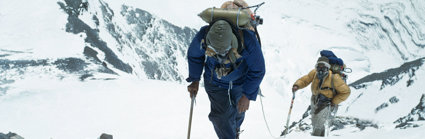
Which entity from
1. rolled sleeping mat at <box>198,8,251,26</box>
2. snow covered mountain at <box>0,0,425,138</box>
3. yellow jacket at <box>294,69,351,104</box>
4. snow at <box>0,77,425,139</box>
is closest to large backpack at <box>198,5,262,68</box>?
rolled sleeping mat at <box>198,8,251,26</box>

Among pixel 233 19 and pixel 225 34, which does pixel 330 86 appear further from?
pixel 225 34

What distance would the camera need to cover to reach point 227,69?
3.64 metres

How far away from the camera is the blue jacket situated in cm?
352

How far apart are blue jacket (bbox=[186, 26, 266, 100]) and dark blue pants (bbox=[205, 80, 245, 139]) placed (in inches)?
3.5

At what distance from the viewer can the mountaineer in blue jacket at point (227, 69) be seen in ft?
10.9

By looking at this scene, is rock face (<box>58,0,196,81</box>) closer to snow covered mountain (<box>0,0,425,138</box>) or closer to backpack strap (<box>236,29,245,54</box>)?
snow covered mountain (<box>0,0,425,138</box>)

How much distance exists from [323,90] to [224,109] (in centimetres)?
304

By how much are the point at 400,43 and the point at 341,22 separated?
72.4ft

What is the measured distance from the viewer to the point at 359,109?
1222cm

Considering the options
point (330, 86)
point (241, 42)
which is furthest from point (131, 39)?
point (241, 42)

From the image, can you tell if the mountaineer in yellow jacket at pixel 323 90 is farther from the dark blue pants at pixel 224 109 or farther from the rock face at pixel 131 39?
the rock face at pixel 131 39

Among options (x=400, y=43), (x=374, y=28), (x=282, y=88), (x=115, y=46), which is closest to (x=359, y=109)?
(x=115, y=46)

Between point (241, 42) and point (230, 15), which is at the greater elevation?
point (230, 15)

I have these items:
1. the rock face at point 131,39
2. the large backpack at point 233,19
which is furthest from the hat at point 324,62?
the rock face at point 131,39
